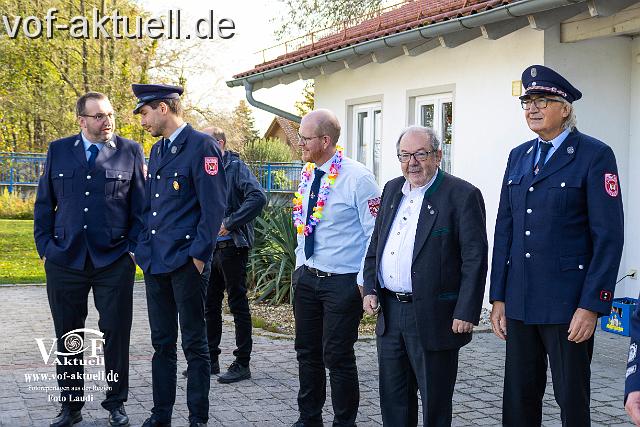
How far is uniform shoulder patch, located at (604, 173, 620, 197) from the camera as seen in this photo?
4082 millimetres

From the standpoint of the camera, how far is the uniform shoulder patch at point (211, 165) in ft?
17.6

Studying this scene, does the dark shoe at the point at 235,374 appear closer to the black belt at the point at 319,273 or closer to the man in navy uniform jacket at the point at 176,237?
the man in navy uniform jacket at the point at 176,237

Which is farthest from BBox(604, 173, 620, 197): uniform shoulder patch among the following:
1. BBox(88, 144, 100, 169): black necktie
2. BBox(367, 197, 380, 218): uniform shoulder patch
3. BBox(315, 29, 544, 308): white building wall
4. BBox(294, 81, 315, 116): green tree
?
BBox(294, 81, 315, 116): green tree

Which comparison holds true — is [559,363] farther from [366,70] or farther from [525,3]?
[366,70]

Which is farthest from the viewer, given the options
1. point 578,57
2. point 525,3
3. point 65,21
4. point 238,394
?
point 65,21

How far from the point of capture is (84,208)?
568cm

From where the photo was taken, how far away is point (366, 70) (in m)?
12.9

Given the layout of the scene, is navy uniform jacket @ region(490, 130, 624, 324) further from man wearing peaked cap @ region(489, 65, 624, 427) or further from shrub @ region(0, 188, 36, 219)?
shrub @ region(0, 188, 36, 219)

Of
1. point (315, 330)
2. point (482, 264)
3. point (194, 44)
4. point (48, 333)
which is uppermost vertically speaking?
point (194, 44)

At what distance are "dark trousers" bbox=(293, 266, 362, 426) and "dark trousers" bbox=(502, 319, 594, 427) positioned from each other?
1207 millimetres

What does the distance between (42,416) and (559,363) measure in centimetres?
360

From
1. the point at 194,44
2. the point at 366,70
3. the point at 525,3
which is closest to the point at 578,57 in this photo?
the point at 525,3

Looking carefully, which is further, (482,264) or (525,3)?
(525,3)

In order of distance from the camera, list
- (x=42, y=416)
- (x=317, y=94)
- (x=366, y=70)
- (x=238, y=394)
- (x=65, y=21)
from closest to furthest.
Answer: (x=42, y=416), (x=238, y=394), (x=366, y=70), (x=317, y=94), (x=65, y=21)
